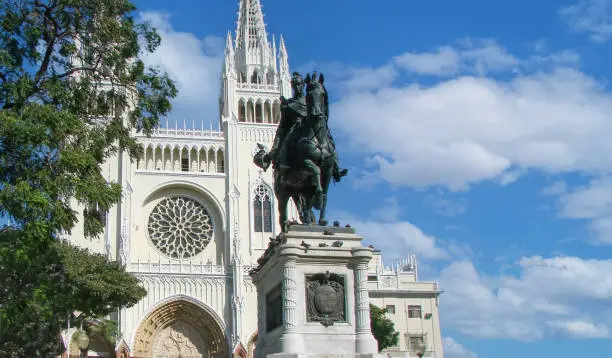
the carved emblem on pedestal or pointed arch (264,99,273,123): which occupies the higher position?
pointed arch (264,99,273,123)

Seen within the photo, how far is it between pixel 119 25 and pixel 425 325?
38.8 m

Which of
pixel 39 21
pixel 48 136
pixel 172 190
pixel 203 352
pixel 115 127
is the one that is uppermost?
pixel 172 190

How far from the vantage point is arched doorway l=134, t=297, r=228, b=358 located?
39.9 metres

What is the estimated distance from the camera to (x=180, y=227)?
43000 millimetres

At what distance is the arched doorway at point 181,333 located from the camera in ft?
131

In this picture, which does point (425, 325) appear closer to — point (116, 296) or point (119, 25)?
point (116, 296)

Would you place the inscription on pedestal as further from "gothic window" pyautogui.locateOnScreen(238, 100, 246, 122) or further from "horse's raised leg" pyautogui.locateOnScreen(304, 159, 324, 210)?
"gothic window" pyautogui.locateOnScreen(238, 100, 246, 122)

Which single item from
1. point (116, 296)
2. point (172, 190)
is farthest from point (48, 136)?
point (172, 190)

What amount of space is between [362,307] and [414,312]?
42171mm

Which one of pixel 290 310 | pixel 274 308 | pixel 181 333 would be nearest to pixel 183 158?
pixel 181 333

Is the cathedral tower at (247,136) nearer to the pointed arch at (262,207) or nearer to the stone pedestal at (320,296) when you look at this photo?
the pointed arch at (262,207)

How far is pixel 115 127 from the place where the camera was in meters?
14.9

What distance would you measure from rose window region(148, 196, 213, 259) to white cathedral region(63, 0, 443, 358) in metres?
0.06

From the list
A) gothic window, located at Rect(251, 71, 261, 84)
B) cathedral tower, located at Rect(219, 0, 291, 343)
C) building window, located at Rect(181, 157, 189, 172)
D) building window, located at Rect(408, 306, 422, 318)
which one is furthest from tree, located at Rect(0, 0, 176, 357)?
building window, located at Rect(408, 306, 422, 318)
